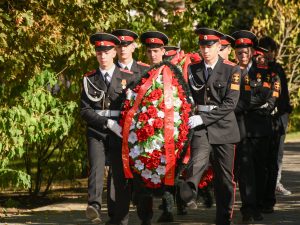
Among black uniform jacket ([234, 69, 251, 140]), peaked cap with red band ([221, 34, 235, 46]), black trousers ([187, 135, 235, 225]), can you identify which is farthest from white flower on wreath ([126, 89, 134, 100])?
black uniform jacket ([234, 69, 251, 140])

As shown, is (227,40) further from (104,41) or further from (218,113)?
(218,113)

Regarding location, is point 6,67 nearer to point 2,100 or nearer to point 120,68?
point 2,100

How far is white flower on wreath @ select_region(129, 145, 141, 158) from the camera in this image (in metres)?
9.82

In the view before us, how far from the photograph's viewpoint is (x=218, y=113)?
33.1 feet

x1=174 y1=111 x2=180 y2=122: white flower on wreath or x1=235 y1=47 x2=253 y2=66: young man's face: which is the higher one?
x1=235 y1=47 x2=253 y2=66: young man's face

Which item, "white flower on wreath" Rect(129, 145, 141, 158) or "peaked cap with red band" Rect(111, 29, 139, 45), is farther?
"peaked cap with red band" Rect(111, 29, 139, 45)

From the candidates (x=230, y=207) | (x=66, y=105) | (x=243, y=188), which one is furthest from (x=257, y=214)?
(x=66, y=105)

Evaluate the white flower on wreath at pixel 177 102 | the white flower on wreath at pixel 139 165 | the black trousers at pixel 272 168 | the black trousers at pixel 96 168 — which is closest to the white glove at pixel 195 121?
the white flower on wreath at pixel 177 102

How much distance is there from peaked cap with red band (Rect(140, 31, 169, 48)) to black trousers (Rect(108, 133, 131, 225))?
79.2 inches

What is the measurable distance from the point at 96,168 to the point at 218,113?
5.08ft

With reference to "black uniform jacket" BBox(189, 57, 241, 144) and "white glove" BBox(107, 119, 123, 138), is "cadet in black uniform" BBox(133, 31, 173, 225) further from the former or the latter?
A: "black uniform jacket" BBox(189, 57, 241, 144)

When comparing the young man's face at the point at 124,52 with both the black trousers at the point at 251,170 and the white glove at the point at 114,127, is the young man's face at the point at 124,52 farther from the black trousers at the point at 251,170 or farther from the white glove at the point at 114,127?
the black trousers at the point at 251,170

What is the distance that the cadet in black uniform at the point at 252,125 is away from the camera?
1177 cm

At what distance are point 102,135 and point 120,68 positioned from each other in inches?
39.3
